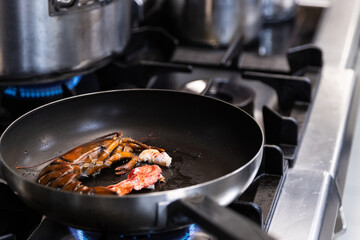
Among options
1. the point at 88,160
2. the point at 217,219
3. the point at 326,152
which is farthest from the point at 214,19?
the point at 217,219

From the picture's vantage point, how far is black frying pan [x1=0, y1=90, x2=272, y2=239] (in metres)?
0.52

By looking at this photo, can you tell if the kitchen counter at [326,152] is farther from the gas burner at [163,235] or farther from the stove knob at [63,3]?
the stove knob at [63,3]

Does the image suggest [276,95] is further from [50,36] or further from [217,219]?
[217,219]

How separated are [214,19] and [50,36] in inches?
19.2

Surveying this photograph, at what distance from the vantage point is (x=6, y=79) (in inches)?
31.5

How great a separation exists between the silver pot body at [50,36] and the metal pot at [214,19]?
1.13ft

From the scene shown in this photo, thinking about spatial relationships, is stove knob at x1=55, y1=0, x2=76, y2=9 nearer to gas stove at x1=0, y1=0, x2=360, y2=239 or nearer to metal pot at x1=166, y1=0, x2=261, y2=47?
gas stove at x1=0, y1=0, x2=360, y2=239

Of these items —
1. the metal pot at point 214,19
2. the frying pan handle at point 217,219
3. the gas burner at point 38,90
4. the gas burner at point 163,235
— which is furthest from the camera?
the metal pot at point 214,19

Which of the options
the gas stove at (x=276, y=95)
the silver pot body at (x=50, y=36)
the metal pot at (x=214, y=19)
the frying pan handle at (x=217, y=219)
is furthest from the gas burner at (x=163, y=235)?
the metal pot at (x=214, y=19)

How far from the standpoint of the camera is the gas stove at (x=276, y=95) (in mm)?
678

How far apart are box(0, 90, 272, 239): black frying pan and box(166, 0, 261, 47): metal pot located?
44 centimetres

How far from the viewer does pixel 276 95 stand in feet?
3.42

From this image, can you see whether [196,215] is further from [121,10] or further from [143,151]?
[121,10]

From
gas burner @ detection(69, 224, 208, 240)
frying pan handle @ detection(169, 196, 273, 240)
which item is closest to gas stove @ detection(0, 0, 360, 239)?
gas burner @ detection(69, 224, 208, 240)
